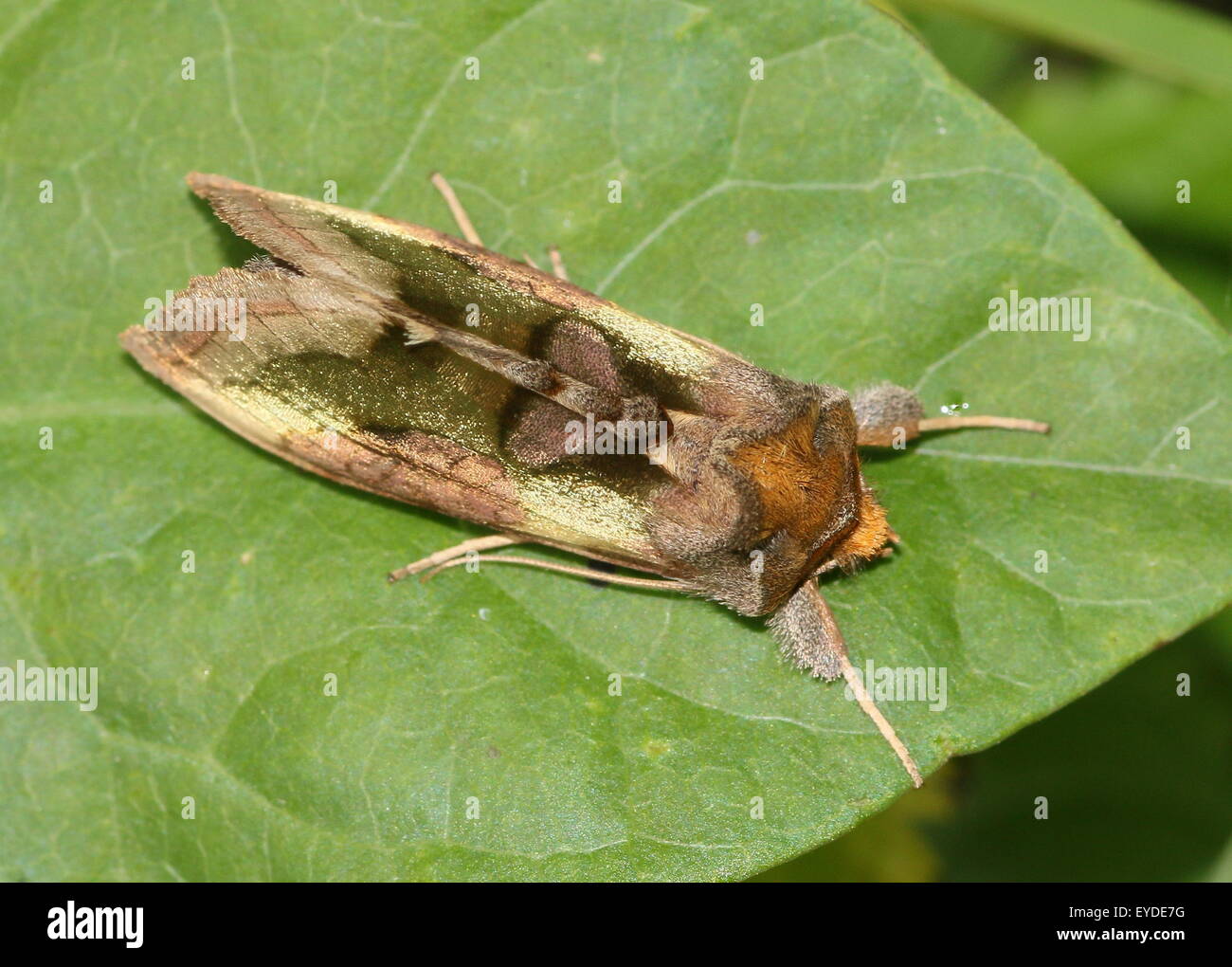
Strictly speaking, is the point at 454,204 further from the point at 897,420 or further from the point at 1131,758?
the point at 1131,758

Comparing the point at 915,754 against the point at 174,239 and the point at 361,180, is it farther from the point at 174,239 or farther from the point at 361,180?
the point at 174,239

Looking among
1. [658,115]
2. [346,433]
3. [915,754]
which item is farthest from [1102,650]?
[346,433]

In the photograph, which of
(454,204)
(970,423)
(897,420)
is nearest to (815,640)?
(897,420)

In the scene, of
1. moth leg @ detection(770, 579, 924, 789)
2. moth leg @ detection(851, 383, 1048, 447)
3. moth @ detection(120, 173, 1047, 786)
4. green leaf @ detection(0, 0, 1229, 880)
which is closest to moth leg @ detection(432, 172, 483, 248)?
green leaf @ detection(0, 0, 1229, 880)

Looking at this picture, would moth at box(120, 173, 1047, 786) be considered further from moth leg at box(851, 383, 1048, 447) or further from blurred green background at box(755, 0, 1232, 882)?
blurred green background at box(755, 0, 1232, 882)

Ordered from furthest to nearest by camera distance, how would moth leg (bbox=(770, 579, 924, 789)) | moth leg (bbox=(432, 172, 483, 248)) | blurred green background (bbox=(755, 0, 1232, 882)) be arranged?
blurred green background (bbox=(755, 0, 1232, 882)) < moth leg (bbox=(432, 172, 483, 248)) < moth leg (bbox=(770, 579, 924, 789))

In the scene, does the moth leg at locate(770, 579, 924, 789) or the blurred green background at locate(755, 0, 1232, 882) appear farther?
the blurred green background at locate(755, 0, 1232, 882)
